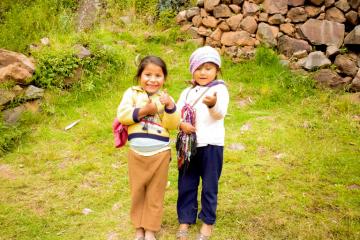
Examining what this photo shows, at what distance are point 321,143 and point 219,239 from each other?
250cm

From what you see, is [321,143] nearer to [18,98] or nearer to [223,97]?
[223,97]

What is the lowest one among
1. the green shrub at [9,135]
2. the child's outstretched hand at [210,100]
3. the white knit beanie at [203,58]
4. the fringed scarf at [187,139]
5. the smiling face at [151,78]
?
the green shrub at [9,135]

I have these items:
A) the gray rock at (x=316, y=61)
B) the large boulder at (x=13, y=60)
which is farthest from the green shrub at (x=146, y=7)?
the gray rock at (x=316, y=61)

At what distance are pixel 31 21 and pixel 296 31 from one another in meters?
5.03

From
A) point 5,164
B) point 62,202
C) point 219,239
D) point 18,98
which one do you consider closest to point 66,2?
point 18,98

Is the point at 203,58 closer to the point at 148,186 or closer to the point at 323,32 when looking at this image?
the point at 148,186

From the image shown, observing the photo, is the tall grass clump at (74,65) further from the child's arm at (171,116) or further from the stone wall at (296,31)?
the child's arm at (171,116)

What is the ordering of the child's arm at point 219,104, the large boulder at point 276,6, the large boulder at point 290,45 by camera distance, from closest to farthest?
the child's arm at point 219,104, the large boulder at point 290,45, the large boulder at point 276,6

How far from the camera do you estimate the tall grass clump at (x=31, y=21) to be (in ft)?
23.4

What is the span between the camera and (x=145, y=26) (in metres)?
8.49

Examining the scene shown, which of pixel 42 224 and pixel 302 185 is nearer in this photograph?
pixel 42 224

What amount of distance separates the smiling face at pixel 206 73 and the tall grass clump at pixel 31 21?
15.4 ft

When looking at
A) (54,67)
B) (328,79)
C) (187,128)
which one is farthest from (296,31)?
(187,128)

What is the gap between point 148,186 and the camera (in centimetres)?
342
